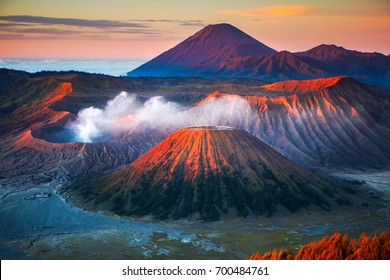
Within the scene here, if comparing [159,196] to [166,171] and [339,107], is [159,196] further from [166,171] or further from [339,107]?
[339,107]

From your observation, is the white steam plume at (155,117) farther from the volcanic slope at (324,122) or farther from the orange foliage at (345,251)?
the orange foliage at (345,251)

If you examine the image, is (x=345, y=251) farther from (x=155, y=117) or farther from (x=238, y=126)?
(x=155, y=117)

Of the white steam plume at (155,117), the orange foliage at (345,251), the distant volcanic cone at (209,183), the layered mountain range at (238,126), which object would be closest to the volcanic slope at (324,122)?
the layered mountain range at (238,126)

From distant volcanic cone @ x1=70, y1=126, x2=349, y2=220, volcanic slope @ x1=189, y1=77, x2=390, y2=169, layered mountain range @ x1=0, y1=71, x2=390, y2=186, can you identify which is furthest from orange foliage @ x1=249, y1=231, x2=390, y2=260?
volcanic slope @ x1=189, y1=77, x2=390, y2=169

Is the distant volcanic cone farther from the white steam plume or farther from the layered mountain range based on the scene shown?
the white steam plume

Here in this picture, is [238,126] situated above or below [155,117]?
below

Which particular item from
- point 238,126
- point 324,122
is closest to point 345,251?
point 238,126
